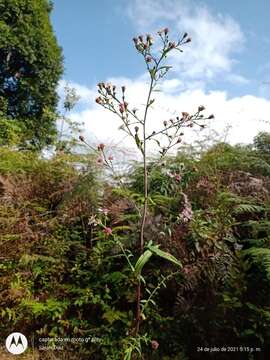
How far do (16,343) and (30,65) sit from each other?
7.81m

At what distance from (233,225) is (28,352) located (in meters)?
1.45

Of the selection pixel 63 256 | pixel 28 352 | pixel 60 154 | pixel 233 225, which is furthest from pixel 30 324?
pixel 60 154

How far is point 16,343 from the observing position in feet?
8.11

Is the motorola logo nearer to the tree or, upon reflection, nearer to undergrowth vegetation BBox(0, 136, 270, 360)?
undergrowth vegetation BBox(0, 136, 270, 360)

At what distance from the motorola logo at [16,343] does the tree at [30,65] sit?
6521mm

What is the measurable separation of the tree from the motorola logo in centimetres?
652

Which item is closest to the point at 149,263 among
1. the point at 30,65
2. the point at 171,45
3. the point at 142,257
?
the point at 142,257

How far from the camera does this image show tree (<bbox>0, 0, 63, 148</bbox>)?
8852mm

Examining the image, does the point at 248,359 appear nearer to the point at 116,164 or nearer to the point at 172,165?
the point at 172,165

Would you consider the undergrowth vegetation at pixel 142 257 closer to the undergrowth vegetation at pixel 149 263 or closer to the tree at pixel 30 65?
the undergrowth vegetation at pixel 149 263

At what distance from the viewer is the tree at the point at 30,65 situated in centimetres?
885

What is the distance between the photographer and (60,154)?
3900mm

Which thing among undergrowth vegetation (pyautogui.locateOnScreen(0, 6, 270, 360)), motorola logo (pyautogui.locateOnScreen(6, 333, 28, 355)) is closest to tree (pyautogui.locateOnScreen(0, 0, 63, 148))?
undergrowth vegetation (pyautogui.locateOnScreen(0, 6, 270, 360))

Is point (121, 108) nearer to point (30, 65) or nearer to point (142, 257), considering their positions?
point (142, 257)
